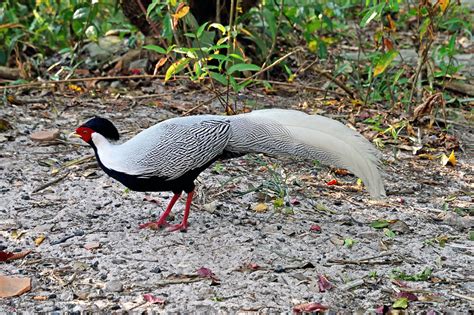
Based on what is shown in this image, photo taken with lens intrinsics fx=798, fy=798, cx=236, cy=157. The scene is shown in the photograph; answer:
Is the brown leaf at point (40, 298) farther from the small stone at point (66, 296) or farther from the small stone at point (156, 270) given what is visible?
the small stone at point (156, 270)

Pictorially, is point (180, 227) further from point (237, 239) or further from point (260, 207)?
point (260, 207)

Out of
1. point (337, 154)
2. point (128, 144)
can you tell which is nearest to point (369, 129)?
point (337, 154)

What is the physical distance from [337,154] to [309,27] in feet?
9.52

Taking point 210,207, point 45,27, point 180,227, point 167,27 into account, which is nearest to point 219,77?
point 167,27

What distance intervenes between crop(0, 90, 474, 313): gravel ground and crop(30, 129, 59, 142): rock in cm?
4

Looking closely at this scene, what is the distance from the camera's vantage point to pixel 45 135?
4.72 m

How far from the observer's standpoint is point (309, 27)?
6168 mm

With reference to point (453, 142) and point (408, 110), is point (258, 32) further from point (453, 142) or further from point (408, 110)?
point (453, 142)

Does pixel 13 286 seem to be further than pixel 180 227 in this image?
No

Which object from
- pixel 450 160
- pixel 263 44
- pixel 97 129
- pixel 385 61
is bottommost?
pixel 450 160

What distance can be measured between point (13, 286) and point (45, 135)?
1783 millimetres

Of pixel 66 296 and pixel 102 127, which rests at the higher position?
pixel 102 127

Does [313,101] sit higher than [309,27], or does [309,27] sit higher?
[309,27]

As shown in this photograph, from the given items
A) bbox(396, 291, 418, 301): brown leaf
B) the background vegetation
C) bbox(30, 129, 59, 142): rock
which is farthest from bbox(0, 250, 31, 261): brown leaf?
the background vegetation
